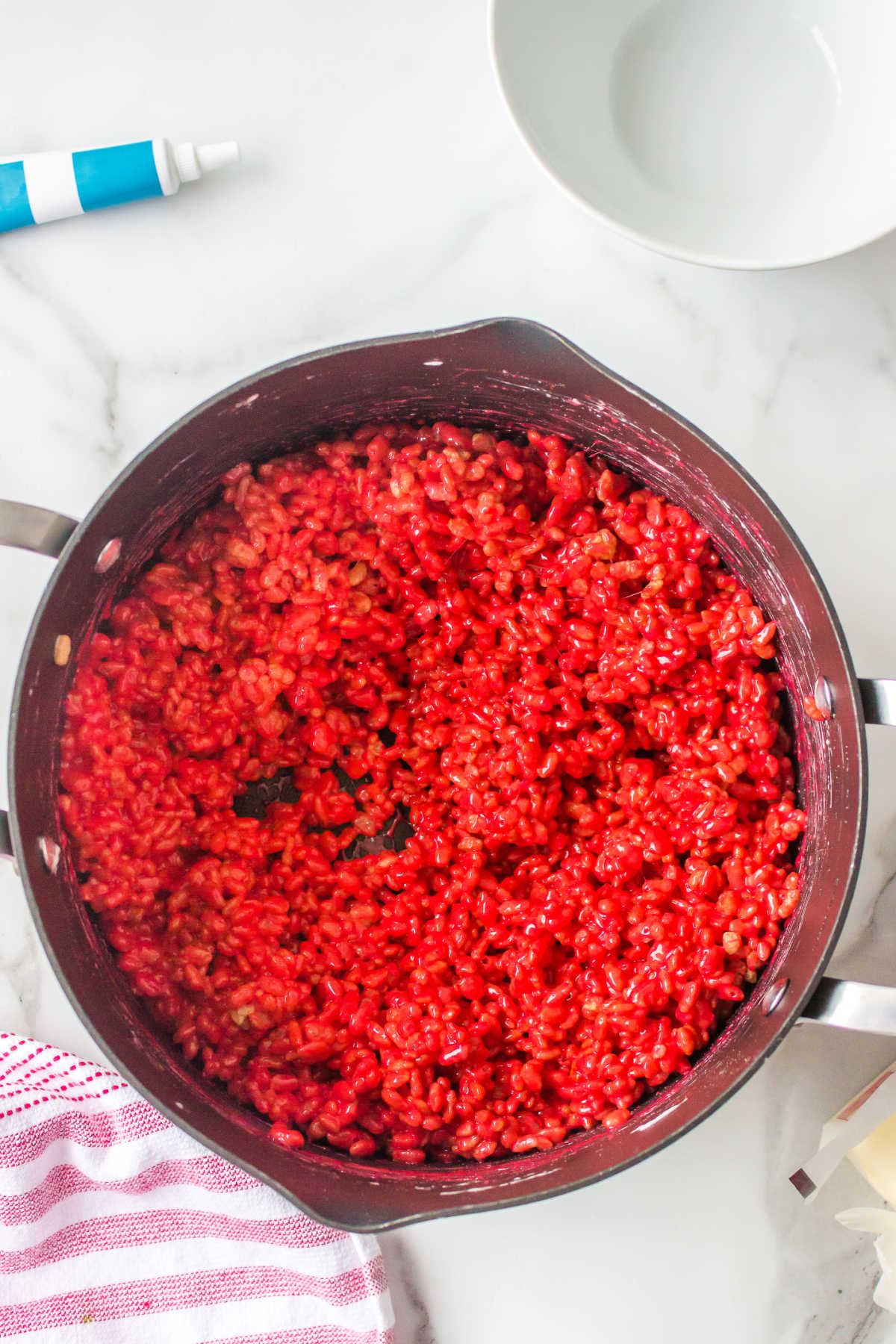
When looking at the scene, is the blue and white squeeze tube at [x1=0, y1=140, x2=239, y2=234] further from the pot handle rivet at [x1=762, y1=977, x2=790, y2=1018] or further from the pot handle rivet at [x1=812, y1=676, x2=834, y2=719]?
the pot handle rivet at [x1=762, y1=977, x2=790, y2=1018]

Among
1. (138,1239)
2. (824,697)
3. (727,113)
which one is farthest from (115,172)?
(138,1239)

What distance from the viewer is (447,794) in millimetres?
1818

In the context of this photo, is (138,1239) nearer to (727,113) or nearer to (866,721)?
(866,721)

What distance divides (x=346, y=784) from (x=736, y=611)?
732 millimetres

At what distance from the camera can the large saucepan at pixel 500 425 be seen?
4.64ft

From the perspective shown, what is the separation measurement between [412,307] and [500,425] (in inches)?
11.4

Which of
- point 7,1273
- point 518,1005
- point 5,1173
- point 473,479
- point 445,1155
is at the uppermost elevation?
point 473,479

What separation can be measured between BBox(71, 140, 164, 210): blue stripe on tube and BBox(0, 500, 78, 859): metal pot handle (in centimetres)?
67

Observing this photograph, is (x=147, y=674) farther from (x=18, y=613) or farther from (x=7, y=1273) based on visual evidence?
(x=7, y=1273)

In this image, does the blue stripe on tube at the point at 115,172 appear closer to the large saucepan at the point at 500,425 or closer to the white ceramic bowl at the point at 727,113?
the large saucepan at the point at 500,425

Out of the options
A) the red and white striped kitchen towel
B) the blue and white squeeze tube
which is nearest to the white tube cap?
the blue and white squeeze tube

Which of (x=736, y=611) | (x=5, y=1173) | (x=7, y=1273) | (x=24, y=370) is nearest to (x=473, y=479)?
(x=736, y=611)

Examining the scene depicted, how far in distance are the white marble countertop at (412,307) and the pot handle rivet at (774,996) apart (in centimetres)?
40

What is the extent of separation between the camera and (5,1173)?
182 centimetres
